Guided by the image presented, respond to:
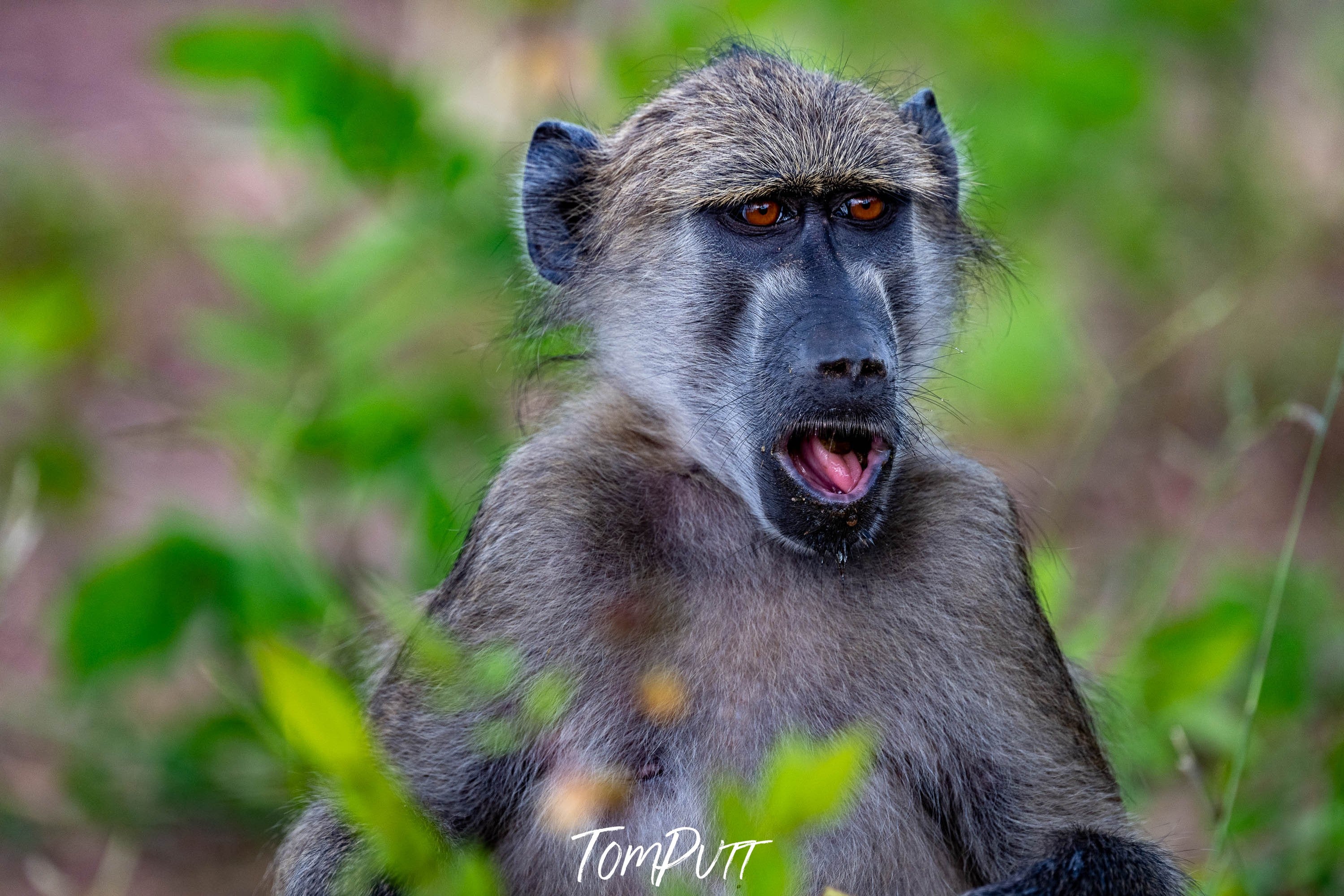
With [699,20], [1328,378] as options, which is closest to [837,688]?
[699,20]

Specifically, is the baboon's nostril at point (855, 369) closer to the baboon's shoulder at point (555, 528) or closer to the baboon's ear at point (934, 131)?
the baboon's shoulder at point (555, 528)

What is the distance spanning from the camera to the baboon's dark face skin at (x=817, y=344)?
273cm

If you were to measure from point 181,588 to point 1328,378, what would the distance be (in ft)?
17.3

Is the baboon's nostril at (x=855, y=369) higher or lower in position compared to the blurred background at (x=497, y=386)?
higher

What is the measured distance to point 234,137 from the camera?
8.47 meters

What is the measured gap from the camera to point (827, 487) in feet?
9.41

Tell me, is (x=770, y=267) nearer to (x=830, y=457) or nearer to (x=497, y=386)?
(x=830, y=457)

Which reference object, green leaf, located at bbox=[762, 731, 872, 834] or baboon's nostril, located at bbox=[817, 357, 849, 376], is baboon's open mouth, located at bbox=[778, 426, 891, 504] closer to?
baboon's nostril, located at bbox=[817, 357, 849, 376]

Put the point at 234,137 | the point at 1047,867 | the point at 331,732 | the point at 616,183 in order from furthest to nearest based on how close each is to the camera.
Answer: the point at 234,137, the point at 616,183, the point at 1047,867, the point at 331,732

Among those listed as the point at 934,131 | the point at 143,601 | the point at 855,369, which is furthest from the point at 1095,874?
the point at 143,601

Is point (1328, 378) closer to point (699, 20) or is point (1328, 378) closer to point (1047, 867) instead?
point (699, 20)

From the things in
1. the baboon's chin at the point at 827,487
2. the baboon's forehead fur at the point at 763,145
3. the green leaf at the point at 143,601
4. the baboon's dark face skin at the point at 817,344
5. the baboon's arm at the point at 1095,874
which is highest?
the baboon's forehead fur at the point at 763,145

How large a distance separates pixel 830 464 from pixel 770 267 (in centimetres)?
43

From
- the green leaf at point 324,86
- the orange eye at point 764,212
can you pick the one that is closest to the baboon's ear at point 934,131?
the orange eye at point 764,212
